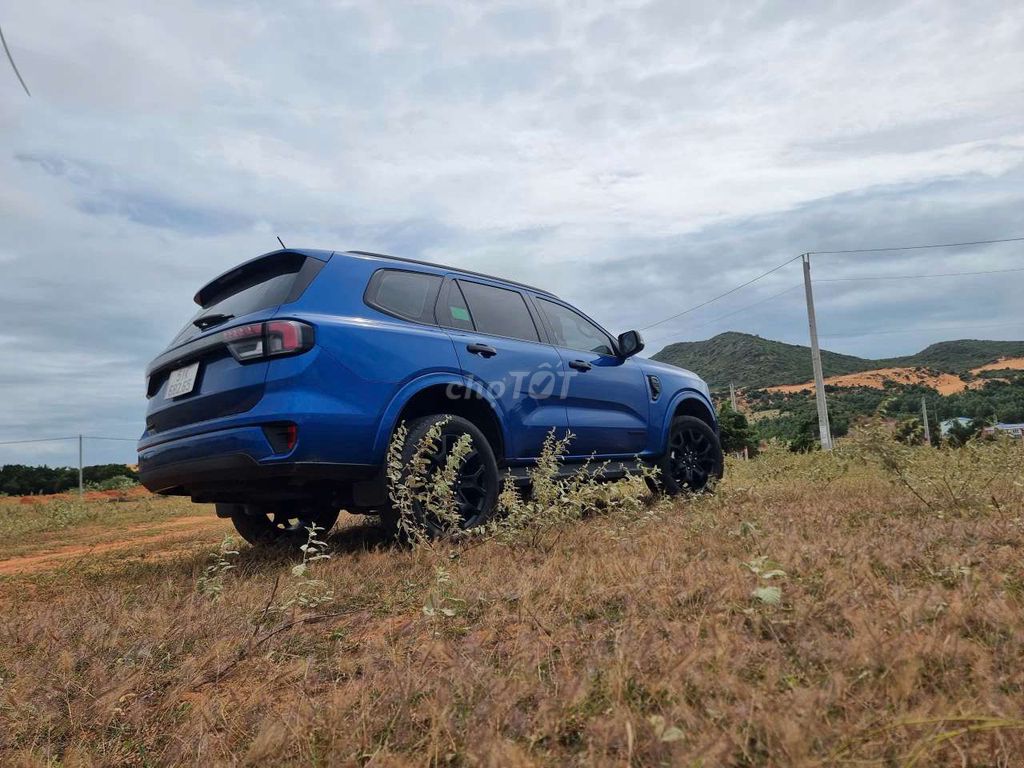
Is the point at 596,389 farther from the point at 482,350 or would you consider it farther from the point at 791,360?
the point at 791,360

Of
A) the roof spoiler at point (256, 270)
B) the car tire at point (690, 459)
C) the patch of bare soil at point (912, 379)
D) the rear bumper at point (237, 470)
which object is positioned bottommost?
the car tire at point (690, 459)

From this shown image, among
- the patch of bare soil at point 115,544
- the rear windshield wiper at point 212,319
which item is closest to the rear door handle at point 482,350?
the rear windshield wiper at point 212,319

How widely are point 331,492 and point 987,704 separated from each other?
3.21 m

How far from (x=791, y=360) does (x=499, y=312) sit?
6922cm

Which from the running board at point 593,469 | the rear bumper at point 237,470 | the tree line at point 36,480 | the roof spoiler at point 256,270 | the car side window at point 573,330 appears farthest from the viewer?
the tree line at point 36,480

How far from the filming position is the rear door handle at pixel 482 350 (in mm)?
4314

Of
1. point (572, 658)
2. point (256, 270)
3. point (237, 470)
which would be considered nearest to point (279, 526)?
point (237, 470)

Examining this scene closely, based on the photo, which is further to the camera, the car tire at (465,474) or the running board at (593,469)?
the running board at (593,469)

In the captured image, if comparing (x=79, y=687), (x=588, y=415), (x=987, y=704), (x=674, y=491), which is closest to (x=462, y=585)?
(x=79, y=687)

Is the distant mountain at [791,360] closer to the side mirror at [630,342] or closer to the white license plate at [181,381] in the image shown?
the side mirror at [630,342]

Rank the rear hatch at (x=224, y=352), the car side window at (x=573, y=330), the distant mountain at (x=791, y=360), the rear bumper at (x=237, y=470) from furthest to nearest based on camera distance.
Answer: the distant mountain at (x=791, y=360) < the car side window at (x=573, y=330) < the rear hatch at (x=224, y=352) < the rear bumper at (x=237, y=470)

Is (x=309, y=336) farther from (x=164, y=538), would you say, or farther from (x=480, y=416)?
(x=164, y=538)

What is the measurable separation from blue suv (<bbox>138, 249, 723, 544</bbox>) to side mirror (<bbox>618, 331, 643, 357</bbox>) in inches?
13.0

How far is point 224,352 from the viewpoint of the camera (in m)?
3.72
